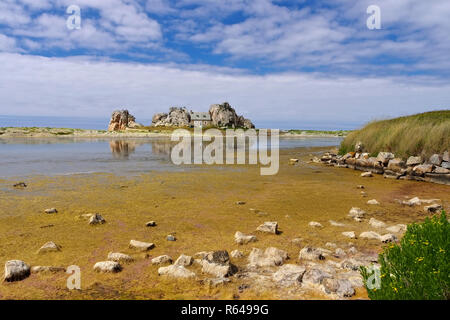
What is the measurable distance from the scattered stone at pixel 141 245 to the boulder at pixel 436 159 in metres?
17.1

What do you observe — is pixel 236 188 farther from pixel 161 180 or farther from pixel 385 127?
pixel 385 127

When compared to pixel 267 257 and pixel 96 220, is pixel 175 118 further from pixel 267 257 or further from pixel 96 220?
pixel 267 257

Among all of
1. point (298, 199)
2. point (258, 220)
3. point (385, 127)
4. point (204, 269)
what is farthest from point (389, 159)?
point (204, 269)

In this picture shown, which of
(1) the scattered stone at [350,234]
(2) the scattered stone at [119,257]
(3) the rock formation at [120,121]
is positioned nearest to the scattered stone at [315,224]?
(1) the scattered stone at [350,234]

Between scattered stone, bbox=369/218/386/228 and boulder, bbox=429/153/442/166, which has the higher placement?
boulder, bbox=429/153/442/166

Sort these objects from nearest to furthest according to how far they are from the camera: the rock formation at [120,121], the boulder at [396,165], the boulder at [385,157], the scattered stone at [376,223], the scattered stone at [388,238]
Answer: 1. the scattered stone at [388,238]
2. the scattered stone at [376,223]
3. the boulder at [396,165]
4. the boulder at [385,157]
5. the rock formation at [120,121]

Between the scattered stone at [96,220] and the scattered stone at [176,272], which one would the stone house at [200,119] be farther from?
the scattered stone at [176,272]

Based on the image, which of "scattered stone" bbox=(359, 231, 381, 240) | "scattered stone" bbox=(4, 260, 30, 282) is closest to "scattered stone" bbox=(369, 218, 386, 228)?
"scattered stone" bbox=(359, 231, 381, 240)

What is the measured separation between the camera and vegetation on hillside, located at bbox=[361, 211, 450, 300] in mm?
3684

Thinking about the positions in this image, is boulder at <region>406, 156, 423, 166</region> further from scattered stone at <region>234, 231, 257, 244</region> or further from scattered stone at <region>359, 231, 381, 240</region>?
scattered stone at <region>234, 231, 257, 244</region>

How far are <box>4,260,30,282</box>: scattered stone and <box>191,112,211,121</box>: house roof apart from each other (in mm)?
148550

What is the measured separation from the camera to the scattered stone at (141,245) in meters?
6.49

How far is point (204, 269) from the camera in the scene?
5332 mm

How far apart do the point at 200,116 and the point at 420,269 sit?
153m
